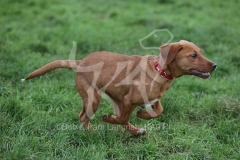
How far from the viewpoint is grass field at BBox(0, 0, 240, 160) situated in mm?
4906

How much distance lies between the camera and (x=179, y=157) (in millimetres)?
4727

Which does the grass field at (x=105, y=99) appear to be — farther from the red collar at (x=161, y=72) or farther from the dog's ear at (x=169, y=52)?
the dog's ear at (x=169, y=52)

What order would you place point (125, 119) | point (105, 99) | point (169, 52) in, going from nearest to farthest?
point (169, 52)
point (125, 119)
point (105, 99)

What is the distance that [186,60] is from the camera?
16.3ft

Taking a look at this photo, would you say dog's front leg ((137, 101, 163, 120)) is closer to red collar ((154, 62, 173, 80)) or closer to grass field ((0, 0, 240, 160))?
grass field ((0, 0, 240, 160))

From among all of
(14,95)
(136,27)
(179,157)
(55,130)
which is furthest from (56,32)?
(179,157)

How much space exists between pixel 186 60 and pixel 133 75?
734mm

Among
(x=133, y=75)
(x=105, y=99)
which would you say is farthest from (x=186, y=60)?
(x=105, y=99)

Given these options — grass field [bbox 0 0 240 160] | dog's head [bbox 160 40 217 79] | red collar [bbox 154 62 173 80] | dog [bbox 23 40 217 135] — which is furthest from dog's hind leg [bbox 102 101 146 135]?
dog's head [bbox 160 40 217 79]

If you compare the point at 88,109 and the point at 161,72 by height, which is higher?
the point at 161,72

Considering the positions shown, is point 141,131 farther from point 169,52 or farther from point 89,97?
point 169,52

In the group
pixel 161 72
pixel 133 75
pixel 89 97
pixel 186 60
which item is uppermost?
pixel 186 60

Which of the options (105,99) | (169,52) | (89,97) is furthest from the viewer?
(105,99)

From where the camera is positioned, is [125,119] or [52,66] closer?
[125,119]
